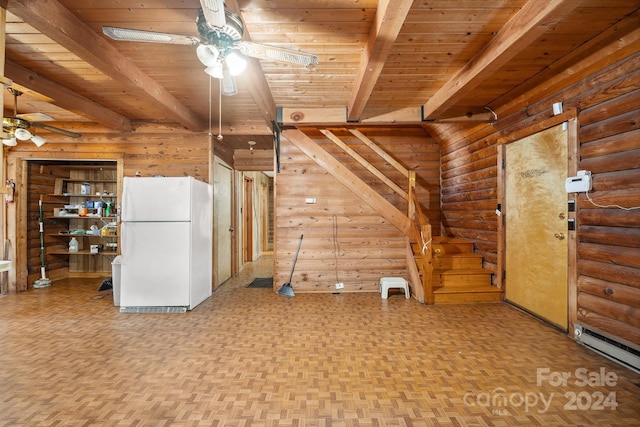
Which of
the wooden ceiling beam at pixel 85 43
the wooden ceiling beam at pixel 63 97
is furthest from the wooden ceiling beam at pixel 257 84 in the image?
the wooden ceiling beam at pixel 63 97

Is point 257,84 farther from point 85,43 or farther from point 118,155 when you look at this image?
point 118,155

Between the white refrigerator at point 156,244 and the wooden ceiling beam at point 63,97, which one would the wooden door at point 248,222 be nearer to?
the wooden ceiling beam at point 63,97

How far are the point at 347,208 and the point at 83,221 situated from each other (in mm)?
5282

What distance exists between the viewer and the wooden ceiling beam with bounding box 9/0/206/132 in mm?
1877

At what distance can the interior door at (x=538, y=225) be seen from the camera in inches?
121

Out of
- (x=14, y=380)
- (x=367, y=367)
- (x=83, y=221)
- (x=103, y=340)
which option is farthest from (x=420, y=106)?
(x=83, y=221)

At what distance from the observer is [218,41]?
1928 millimetres

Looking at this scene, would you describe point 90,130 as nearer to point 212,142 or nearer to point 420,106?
point 212,142

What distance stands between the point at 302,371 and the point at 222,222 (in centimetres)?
352

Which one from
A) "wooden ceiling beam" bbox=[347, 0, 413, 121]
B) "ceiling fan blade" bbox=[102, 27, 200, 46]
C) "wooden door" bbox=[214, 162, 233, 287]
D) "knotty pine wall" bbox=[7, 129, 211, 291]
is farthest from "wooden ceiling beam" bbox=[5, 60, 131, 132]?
"wooden ceiling beam" bbox=[347, 0, 413, 121]

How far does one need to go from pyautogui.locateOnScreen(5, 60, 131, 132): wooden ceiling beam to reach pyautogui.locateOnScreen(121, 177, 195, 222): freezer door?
1033mm

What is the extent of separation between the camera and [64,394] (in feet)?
6.64

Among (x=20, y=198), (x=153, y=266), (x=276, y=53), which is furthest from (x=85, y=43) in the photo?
(x=20, y=198)

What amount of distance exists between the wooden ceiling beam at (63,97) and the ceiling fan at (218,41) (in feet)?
6.79
